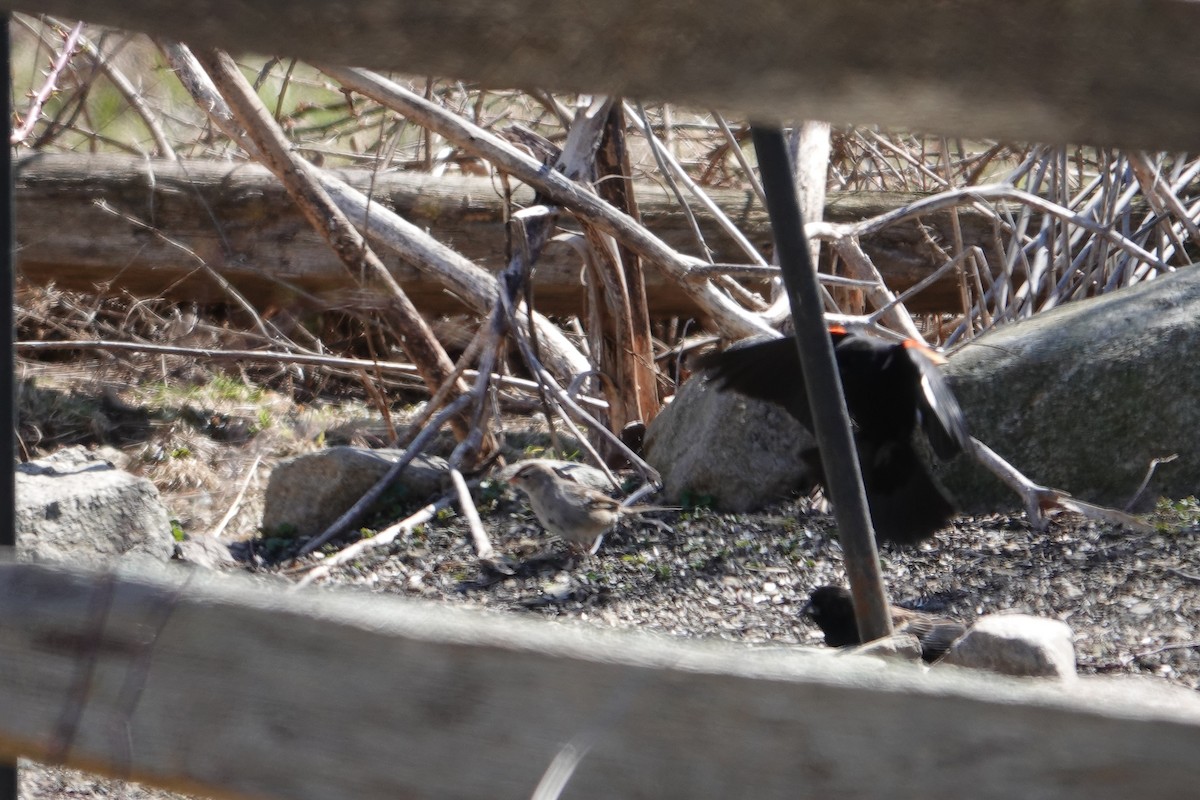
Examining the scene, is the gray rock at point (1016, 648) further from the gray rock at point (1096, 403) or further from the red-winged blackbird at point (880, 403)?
the gray rock at point (1096, 403)

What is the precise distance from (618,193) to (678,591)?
2272 mm

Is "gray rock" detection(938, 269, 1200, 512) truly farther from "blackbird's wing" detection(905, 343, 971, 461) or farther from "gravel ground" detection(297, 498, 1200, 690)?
"blackbird's wing" detection(905, 343, 971, 461)

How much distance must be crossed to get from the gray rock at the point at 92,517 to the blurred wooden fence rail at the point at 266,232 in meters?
1.92

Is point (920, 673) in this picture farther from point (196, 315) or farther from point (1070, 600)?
point (196, 315)

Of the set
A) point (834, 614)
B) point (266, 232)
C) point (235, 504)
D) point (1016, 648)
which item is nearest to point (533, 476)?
point (235, 504)

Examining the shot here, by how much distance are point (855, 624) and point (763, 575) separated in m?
0.85

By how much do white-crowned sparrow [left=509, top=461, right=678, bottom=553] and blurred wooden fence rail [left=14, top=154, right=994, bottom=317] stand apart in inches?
85.7

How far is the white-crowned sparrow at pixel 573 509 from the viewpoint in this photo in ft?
13.9

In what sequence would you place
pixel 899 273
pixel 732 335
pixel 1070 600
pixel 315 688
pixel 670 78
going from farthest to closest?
1. pixel 899 273
2. pixel 732 335
3. pixel 1070 600
4. pixel 315 688
5. pixel 670 78

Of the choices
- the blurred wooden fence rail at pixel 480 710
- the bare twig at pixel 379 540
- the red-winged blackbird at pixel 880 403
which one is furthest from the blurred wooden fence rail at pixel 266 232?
the blurred wooden fence rail at pixel 480 710

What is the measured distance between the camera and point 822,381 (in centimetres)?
191

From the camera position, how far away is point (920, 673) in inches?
36.6

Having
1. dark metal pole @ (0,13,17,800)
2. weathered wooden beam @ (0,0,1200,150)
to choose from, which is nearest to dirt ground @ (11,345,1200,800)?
dark metal pole @ (0,13,17,800)

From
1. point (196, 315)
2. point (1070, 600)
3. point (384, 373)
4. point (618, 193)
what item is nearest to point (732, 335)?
point (618, 193)
